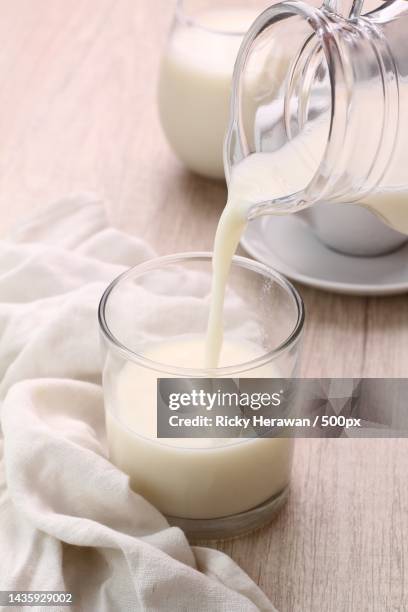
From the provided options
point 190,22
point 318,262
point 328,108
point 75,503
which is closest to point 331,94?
point 328,108

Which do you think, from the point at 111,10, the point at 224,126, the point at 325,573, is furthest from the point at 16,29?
the point at 325,573

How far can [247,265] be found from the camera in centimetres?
94

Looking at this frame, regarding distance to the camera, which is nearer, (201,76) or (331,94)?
(331,94)

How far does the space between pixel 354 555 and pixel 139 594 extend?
0.60 ft

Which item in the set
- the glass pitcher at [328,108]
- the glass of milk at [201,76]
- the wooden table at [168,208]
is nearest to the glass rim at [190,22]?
the glass of milk at [201,76]

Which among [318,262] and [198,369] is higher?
[198,369]

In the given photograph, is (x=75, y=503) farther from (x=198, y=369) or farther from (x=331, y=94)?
(x=331, y=94)

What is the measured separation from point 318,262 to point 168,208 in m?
0.23

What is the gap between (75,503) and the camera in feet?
2.80

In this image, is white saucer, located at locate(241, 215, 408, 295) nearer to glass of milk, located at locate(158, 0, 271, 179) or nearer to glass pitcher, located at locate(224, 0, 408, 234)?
glass of milk, located at locate(158, 0, 271, 179)

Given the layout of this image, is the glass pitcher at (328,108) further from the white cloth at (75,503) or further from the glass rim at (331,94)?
the white cloth at (75,503)

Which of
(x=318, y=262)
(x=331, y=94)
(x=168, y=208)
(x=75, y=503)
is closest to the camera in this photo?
(x=331, y=94)

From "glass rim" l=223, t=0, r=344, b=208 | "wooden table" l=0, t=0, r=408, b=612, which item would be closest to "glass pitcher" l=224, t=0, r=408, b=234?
"glass rim" l=223, t=0, r=344, b=208

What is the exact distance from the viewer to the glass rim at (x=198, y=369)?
792 millimetres
